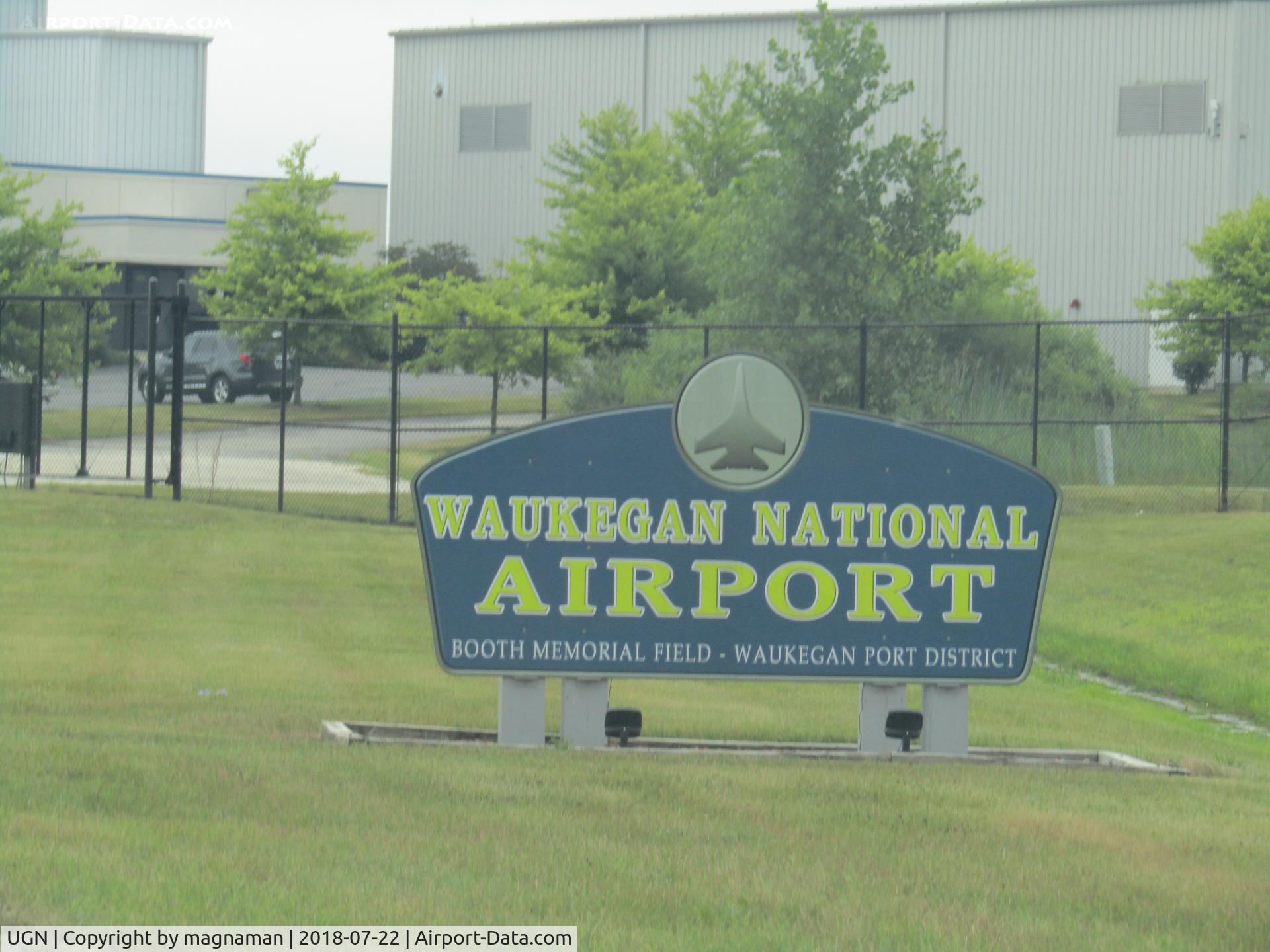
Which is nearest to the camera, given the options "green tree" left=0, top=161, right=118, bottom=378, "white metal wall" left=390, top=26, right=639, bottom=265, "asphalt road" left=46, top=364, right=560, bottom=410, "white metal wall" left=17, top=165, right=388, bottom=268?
"green tree" left=0, top=161, right=118, bottom=378

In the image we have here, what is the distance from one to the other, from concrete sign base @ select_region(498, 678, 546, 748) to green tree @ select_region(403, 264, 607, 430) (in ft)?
62.4

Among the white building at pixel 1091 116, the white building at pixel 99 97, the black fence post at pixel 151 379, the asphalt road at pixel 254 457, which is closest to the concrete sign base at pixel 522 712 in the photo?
the asphalt road at pixel 254 457

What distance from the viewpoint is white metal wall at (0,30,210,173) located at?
62.4 metres

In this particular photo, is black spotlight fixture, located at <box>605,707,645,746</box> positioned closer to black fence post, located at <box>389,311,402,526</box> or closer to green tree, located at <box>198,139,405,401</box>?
black fence post, located at <box>389,311,402,526</box>

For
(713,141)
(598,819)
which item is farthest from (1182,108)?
(598,819)

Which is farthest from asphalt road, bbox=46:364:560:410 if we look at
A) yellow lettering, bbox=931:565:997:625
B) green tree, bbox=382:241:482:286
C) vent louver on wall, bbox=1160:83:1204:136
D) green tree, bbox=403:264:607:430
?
yellow lettering, bbox=931:565:997:625

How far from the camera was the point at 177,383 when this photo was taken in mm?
19328

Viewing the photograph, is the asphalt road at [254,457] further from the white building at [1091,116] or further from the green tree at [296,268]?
the white building at [1091,116]

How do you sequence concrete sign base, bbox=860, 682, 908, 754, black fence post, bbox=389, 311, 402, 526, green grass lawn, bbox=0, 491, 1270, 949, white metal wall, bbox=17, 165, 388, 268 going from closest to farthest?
green grass lawn, bbox=0, 491, 1270, 949, concrete sign base, bbox=860, 682, 908, 754, black fence post, bbox=389, 311, 402, 526, white metal wall, bbox=17, 165, 388, 268

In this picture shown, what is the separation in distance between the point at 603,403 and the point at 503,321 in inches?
340

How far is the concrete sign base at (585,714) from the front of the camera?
306 inches

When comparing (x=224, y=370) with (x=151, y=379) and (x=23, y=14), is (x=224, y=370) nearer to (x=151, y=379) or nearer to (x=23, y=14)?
(x=151, y=379)

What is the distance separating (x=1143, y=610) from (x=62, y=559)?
9.84 meters

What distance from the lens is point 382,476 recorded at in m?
24.6
